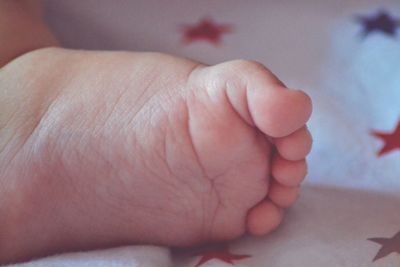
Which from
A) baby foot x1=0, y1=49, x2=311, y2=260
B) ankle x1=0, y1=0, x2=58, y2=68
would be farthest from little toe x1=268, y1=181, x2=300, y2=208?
ankle x1=0, y1=0, x2=58, y2=68

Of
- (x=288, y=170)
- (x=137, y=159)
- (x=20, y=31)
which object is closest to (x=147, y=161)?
(x=137, y=159)

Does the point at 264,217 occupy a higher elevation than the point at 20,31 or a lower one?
lower

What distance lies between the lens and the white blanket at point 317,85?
550 millimetres

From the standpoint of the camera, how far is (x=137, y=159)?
0.55 meters

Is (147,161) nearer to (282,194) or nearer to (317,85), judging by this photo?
(282,194)

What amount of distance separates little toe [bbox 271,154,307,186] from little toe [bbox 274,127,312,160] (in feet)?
0.03

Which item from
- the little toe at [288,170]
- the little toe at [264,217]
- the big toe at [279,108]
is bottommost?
the little toe at [264,217]

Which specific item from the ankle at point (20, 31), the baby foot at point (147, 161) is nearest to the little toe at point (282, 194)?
the baby foot at point (147, 161)

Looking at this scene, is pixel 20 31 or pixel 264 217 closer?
pixel 264 217

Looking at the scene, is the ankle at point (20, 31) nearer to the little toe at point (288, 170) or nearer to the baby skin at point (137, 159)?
the baby skin at point (137, 159)

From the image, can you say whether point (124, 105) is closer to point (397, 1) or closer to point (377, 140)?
point (377, 140)

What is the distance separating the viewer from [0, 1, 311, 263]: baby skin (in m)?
0.53

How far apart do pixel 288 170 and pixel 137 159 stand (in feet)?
0.38

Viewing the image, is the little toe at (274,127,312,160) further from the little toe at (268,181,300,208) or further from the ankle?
the ankle
